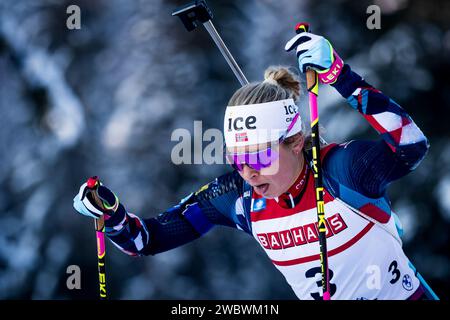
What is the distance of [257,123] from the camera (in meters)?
2.43

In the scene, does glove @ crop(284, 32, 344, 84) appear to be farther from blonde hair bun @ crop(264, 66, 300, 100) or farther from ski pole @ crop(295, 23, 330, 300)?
blonde hair bun @ crop(264, 66, 300, 100)

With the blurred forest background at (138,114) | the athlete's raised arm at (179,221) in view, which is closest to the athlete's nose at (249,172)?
the athlete's raised arm at (179,221)

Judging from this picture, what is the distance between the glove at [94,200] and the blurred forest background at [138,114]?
1303mm

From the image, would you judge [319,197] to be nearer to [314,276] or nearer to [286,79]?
[314,276]

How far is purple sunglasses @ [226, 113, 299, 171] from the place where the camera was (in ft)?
7.89

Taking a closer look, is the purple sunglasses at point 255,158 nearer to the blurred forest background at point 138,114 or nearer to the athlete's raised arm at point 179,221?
the athlete's raised arm at point 179,221

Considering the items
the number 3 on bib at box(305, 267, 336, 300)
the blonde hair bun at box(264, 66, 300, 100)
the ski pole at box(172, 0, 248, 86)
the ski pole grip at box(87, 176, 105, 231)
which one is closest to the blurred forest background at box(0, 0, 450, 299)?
the ski pole at box(172, 0, 248, 86)

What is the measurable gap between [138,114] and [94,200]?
144 cm

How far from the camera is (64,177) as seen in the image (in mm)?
3986

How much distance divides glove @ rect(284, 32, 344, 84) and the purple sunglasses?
271 millimetres

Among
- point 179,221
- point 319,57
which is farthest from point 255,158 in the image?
point 179,221
